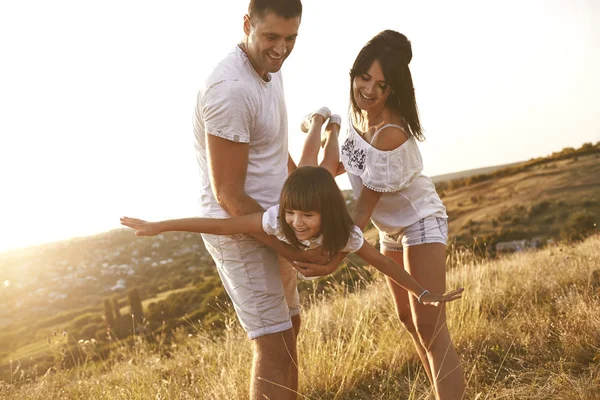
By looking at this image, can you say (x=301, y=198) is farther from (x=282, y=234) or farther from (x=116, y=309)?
(x=116, y=309)

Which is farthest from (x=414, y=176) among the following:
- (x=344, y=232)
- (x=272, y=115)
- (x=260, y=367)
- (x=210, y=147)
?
(x=260, y=367)

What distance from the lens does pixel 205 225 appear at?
2676 millimetres

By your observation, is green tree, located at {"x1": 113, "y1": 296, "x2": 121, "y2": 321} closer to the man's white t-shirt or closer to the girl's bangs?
the man's white t-shirt

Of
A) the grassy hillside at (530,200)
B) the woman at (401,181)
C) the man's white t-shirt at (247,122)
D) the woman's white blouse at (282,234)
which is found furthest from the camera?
the grassy hillside at (530,200)

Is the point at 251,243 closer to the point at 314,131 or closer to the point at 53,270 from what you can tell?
the point at 314,131

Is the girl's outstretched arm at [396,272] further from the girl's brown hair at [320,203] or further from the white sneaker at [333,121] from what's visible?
the white sneaker at [333,121]

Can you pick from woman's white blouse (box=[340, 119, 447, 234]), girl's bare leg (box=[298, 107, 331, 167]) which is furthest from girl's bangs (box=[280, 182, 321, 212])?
girl's bare leg (box=[298, 107, 331, 167])

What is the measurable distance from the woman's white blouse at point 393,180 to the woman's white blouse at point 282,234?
0.32m

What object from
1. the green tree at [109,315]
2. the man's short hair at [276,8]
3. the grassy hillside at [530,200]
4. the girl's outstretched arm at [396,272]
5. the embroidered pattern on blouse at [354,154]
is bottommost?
the green tree at [109,315]

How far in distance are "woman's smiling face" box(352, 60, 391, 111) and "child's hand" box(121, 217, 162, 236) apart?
1335mm

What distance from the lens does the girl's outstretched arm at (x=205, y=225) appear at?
8.70ft

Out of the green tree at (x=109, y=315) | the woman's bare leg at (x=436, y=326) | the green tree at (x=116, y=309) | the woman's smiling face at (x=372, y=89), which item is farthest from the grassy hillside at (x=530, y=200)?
the green tree at (x=109, y=315)

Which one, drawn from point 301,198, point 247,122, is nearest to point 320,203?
point 301,198

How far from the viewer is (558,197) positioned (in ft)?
70.1
